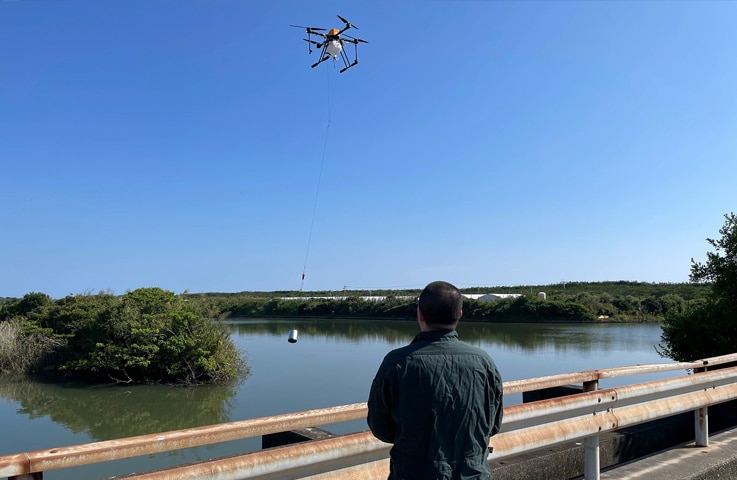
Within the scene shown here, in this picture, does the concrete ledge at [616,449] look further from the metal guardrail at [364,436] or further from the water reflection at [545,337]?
the water reflection at [545,337]

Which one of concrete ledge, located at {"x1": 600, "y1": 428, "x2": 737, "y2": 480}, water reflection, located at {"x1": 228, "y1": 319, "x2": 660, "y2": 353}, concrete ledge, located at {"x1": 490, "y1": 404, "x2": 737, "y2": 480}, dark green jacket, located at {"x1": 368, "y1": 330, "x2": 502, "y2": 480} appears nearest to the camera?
dark green jacket, located at {"x1": 368, "y1": 330, "x2": 502, "y2": 480}

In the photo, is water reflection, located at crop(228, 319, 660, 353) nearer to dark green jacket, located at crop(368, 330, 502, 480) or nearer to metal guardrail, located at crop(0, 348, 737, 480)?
metal guardrail, located at crop(0, 348, 737, 480)

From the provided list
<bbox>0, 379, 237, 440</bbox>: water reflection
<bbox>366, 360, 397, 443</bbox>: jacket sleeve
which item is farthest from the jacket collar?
<bbox>0, 379, 237, 440</bbox>: water reflection

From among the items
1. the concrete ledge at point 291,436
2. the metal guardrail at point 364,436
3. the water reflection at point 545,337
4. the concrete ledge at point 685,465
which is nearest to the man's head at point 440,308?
the metal guardrail at point 364,436

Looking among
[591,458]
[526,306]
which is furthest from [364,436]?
[526,306]

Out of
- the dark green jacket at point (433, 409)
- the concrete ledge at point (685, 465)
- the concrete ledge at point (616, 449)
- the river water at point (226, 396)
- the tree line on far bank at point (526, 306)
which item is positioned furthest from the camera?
the tree line on far bank at point (526, 306)

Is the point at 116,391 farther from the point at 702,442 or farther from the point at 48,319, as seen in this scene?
the point at 702,442

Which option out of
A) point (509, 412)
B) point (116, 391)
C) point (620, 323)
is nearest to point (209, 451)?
point (116, 391)

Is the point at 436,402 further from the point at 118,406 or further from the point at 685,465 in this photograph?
the point at 118,406
